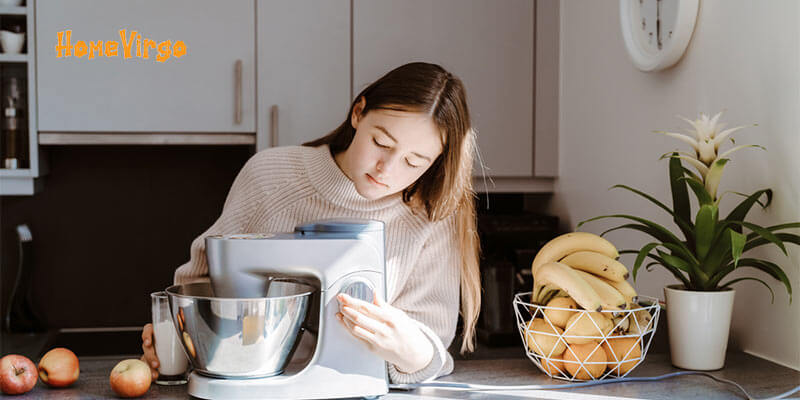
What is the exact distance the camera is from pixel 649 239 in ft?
5.50

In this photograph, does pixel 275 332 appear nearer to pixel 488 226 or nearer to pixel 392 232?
pixel 392 232

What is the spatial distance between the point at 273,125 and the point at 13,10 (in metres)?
0.78

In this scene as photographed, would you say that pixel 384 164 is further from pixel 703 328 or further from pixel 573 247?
pixel 703 328

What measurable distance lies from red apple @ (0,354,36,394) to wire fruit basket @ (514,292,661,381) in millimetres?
737

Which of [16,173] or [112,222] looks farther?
[112,222]

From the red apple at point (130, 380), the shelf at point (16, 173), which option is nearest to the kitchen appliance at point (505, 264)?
the red apple at point (130, 380)

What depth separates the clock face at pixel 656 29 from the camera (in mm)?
1485

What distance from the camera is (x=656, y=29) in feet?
5.29

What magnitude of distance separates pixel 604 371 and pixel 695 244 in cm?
28

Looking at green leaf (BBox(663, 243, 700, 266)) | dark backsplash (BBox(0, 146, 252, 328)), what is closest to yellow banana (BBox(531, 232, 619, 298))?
green leaf (BBox(663, 243, 700, 266))

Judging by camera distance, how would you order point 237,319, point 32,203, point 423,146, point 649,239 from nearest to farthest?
point 237,319 < point 423,146 < point 649,239 < point 32,203

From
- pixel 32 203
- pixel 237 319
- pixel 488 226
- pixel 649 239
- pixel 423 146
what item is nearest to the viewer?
pixel 237 319

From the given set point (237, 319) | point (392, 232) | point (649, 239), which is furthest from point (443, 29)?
point (237, 319)

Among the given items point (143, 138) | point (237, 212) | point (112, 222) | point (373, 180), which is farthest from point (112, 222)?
point (373, 180)
